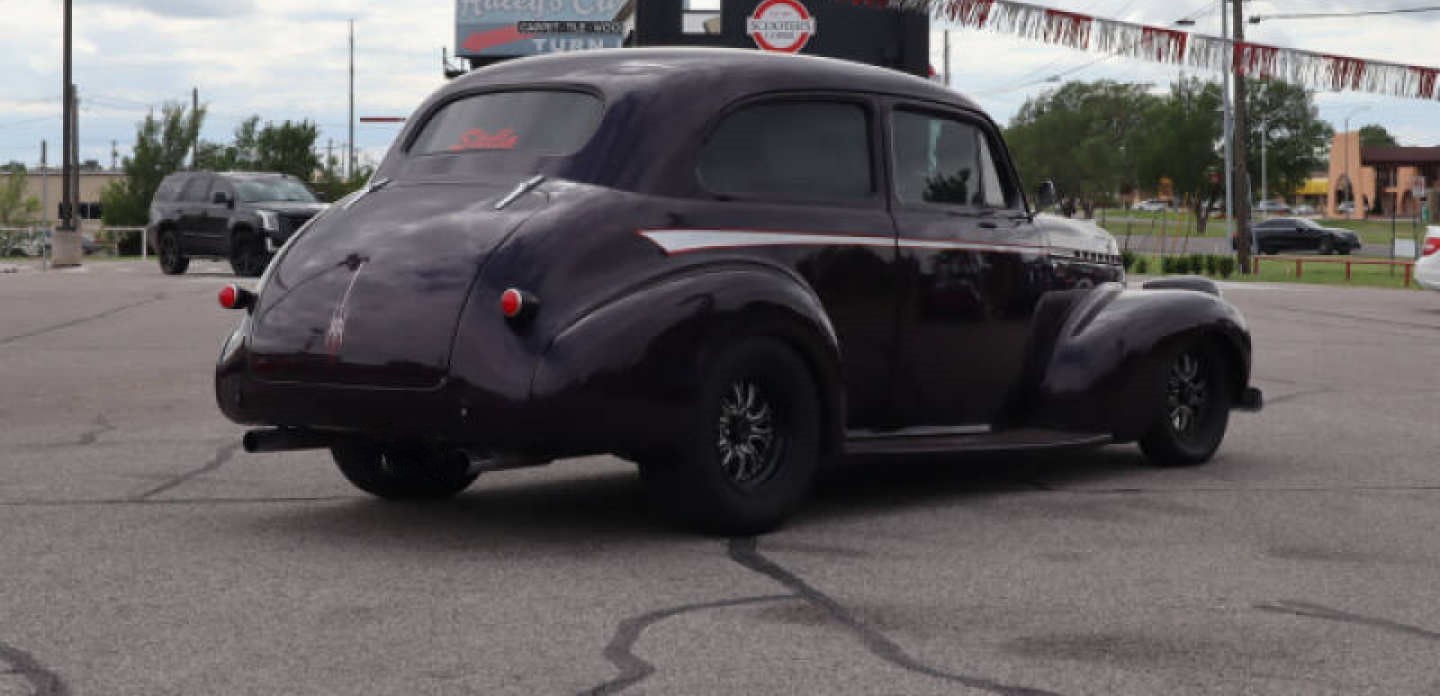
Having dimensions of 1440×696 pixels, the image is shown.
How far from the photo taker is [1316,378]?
13.9 meters

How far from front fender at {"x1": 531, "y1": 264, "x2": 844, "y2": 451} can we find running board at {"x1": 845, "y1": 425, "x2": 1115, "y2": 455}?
0.79 metres

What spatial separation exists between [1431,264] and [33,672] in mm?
22319

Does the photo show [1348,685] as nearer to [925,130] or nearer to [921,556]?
[921,556]

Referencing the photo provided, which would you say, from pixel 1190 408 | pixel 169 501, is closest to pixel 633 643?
pixel 169 501

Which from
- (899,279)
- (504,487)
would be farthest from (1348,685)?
(504,487)

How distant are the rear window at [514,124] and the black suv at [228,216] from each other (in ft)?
74.8

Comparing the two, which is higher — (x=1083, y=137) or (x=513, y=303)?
(x=1083, y=137)

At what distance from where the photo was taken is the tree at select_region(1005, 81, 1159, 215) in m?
120

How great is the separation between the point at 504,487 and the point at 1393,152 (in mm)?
120090

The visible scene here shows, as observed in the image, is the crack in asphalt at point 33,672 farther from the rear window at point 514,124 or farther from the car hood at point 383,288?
the rear window at point 514,124

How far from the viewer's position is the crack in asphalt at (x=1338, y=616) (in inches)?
205

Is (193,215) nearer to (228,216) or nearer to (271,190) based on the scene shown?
(228,216)

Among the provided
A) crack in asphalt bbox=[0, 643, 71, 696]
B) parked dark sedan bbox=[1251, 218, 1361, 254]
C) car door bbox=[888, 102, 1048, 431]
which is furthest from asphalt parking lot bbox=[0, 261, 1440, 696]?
parked dark sedan bbox=[1251, 218, 1361, 254]

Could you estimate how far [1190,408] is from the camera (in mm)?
8820
